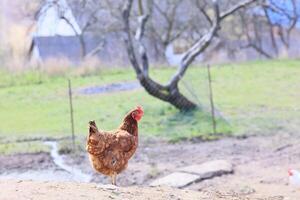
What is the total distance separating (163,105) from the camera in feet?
48.9

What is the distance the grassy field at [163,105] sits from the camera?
12.9 meters

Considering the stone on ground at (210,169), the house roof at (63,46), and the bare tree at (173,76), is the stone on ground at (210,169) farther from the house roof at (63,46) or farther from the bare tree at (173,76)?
the house roof at (63,46)

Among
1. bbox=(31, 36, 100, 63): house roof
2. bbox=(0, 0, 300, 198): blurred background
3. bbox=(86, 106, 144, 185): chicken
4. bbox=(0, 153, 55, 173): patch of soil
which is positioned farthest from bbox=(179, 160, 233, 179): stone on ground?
bbox=(31, 36, 100, 63): house roof

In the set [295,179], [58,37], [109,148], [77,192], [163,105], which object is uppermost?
[58,37]

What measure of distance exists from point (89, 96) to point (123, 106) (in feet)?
8.02

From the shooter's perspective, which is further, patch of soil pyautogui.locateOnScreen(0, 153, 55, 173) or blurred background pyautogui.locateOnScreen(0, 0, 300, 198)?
blurred background pyautogui.locateOnScreen(0, 0, 300, 198)

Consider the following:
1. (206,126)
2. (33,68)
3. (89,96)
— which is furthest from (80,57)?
(206,126)

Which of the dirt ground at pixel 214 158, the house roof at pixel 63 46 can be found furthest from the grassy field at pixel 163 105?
the house roof at pixel 63 46

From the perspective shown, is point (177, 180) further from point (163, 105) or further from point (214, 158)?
point (163, 105)

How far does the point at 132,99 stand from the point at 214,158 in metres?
6.82

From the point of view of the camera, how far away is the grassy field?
12.9m

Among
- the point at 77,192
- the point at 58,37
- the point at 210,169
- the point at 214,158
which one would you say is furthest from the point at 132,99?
the point at 77,192

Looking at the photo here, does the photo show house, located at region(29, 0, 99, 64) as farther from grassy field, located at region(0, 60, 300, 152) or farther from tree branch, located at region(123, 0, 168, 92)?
grassy field, located at region(0, 60, 300, 152)

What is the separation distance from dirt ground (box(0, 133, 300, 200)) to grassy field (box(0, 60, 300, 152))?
0.92 metres
